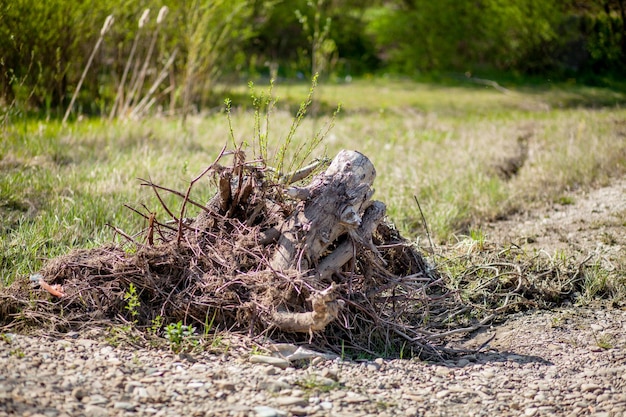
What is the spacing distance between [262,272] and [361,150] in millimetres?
3856

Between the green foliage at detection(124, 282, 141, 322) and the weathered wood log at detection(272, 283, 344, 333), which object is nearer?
the weathered wood log at detection(272, 283, 344, 333)

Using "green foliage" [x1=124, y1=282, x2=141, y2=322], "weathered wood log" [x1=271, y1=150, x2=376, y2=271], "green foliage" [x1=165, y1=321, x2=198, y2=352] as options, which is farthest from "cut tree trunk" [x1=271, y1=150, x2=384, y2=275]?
"green foliage" [x1=124, y1=282, x2=141, y2=322]

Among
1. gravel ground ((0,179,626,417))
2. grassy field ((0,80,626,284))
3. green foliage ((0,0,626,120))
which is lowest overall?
gravel ground ((0,179,626,417))

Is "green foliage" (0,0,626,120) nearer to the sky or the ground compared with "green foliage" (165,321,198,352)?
nearer to the sky

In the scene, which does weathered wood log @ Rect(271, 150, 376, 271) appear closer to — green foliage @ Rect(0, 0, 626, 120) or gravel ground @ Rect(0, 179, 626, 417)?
gravel ground @ Rect(0, 179, 626, 417)

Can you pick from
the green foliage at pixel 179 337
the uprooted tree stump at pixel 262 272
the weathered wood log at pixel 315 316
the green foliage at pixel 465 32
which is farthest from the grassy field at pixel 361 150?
the green foliage at pixel 465 32

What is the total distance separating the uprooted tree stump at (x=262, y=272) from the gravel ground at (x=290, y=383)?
217 millimetres

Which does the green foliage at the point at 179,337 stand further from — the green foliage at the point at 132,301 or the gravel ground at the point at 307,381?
the green foliage at the point at 132,301

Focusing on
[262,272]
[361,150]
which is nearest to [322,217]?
[262,272]

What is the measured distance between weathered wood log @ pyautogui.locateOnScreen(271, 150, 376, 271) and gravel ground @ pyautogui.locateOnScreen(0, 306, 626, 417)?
0.50m

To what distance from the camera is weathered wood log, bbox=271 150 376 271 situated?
331 centimetres

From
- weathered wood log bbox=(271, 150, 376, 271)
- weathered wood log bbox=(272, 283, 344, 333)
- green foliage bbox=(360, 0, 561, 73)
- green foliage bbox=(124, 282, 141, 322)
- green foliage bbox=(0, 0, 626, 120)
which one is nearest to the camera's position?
weathered wood log bbox=(272, 283, 344, 333)

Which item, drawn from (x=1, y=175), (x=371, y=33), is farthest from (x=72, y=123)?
(x=371, y=33)

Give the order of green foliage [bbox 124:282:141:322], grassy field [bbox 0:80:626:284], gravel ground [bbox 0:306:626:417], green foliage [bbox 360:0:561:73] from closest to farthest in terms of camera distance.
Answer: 1. gravel ground [bbox 0:306:626:417]
2. green foliage [bbox 124:282:141:322]
3. grassy field [bbox 0:80:626:284]
4. green foliage [bbox 360:0:561:73]
